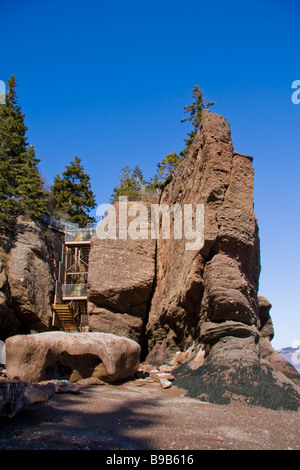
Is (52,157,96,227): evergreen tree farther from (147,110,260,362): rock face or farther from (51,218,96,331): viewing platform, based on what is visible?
(147,110,260,362): rock face

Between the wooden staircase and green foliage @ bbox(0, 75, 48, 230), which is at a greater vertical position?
green foliage @ bbox(0, 75, 48, 230)

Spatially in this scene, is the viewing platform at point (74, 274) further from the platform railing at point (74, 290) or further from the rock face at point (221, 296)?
the rock face at point (221, 296)

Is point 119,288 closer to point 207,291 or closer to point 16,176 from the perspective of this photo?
point 207,291

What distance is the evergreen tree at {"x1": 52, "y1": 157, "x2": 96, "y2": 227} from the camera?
99.2 feet

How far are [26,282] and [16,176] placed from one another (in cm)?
795

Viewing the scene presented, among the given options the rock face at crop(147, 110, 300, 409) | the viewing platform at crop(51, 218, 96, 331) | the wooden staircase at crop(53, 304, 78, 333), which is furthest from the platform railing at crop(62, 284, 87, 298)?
the rock face at crop(147, 110, 300, 409)

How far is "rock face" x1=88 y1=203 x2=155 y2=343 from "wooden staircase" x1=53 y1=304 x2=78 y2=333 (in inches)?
154

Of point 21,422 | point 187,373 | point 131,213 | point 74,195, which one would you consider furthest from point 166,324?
point 74,195

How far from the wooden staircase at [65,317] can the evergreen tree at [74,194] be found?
9986mm

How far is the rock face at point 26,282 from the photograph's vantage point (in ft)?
62.8

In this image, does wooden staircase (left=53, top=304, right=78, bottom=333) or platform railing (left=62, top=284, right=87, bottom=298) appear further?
platform railing (left=62, top=284, right=87, bottom=298)
